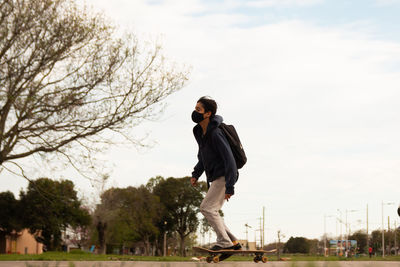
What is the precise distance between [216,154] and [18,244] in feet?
232

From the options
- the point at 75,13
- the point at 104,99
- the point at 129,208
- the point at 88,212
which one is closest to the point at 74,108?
the point at 104,99

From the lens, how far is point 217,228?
6.51 m

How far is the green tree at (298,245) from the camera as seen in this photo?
127125 mm

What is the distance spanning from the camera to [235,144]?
663 cm

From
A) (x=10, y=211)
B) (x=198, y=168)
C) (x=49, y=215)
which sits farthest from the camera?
(x=10, y=211)

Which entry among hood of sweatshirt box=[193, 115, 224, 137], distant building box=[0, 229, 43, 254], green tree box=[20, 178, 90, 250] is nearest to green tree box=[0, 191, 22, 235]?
green tree box=[20, 178, 90, 250]

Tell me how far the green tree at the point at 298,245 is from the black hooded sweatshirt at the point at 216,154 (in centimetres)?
12559

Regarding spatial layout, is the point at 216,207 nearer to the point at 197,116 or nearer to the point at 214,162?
the point at 214,162

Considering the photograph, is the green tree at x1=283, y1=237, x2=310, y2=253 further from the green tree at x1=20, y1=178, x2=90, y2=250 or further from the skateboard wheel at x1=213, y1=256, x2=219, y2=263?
the skateboard wheel at x1=213, y1=256, x2=219, y2=263

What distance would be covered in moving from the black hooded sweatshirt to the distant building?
2270 inches

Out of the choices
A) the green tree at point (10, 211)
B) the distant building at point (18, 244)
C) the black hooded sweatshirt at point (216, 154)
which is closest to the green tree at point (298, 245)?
the distant building at point (18, 244)

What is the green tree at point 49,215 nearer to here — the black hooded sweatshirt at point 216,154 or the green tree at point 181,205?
the green tree at point 181,205

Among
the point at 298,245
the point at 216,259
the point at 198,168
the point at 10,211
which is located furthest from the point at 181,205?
the point at 298,245

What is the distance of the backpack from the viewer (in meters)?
6.62
